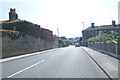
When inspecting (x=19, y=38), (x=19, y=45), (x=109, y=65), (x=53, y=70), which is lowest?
(x=53, y=70)

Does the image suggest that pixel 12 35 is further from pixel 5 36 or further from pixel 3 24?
pixel 3 24

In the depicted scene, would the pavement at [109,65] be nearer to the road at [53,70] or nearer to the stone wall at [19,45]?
the road at [53,70]

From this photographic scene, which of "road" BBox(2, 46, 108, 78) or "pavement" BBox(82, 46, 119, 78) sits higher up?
"pavement" BBox(82, 46, 119, 78)

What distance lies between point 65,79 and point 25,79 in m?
1.86

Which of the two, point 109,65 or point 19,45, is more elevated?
point 19,45

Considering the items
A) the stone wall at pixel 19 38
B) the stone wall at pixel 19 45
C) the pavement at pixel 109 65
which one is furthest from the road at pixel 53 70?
the stone wall at pixel 19 38

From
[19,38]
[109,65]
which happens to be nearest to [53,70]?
[109,65]

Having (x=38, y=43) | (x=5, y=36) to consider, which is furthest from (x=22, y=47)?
(x=38, y=43)

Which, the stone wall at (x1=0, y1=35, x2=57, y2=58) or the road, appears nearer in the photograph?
the road

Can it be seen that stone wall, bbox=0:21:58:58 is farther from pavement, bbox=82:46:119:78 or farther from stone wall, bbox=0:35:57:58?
Result: pavement, bbox=82:46:119:78

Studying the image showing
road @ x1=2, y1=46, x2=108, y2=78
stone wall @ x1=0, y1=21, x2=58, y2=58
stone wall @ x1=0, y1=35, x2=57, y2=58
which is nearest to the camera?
road @ x1=2, y1=46, x2=108, y2=78

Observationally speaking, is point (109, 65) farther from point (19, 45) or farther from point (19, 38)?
point (19, 38)

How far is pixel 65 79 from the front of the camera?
13062 mm

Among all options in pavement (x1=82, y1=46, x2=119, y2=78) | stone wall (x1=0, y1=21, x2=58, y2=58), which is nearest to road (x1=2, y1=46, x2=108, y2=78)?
pavement (x1=82, y1=46, x2=119, y2=78)
